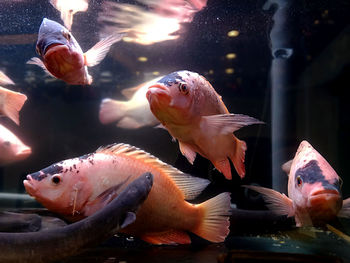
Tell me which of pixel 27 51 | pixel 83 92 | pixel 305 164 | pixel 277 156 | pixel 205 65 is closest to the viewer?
pixel 305 164

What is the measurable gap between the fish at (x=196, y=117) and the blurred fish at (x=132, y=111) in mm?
1858

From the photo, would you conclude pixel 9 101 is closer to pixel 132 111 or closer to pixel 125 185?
pixel 125 185

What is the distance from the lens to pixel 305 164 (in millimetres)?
1917

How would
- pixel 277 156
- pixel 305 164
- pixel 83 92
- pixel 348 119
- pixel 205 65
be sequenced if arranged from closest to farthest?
pixel 305 164
pixel 277 156
pixel 205 65
pixel 348 119
pixel 83 92

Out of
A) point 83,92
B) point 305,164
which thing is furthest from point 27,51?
point 305,164

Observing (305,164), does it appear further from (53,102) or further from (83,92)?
(53,102)

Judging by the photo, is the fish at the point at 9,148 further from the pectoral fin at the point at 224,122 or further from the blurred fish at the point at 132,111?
the pectoral fin at the point at 224,122

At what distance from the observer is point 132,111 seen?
12.7ft

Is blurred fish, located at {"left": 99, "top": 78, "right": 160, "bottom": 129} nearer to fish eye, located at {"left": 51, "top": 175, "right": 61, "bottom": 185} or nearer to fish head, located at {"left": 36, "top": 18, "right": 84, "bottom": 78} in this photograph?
fish head, located at {"left": 36, "top": 18, "right": 84, "bottom": 78}

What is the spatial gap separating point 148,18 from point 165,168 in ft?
8.51

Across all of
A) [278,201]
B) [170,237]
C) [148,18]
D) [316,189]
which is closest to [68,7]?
[148,18]

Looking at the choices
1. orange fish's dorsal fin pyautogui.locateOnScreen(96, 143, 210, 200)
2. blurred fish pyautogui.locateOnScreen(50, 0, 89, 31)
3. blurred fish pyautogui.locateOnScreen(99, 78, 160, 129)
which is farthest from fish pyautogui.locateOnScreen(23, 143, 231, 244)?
blurred fish pyautogui.locateOnScreen(50, 0, 89, 31)

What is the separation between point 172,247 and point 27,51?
11.4ft

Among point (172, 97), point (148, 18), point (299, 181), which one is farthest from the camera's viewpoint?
point (148, 18)
